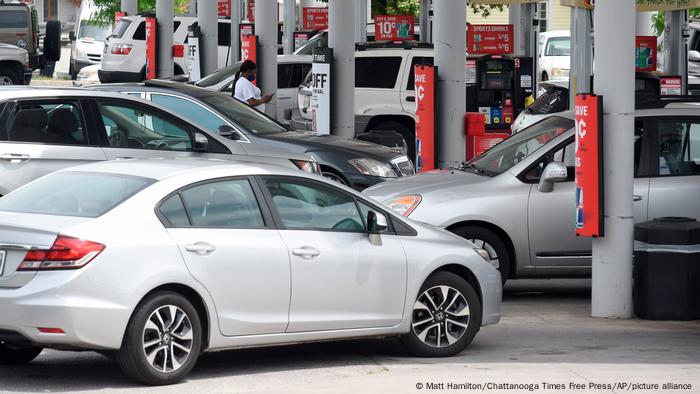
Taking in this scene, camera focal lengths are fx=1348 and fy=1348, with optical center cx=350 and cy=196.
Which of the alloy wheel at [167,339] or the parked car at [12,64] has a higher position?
the parked car at [12,64]

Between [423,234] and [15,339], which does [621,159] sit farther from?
[15,339]

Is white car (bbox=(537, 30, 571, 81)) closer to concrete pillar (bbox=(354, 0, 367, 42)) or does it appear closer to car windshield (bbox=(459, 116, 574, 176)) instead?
concrete pillar (bbox=(354, 0, 367, 42))

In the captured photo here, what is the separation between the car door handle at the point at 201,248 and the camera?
8.30 m

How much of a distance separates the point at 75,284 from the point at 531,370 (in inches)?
124

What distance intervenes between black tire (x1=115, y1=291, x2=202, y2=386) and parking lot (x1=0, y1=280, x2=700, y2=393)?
9cm

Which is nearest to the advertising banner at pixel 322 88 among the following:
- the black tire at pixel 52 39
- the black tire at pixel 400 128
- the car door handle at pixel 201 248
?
the black tire at pixel 400 128

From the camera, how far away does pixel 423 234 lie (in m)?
9.55

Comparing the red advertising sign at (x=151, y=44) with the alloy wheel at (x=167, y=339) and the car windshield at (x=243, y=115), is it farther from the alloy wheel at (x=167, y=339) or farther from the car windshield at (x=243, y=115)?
the alloy wheel at (x=167, y=339)

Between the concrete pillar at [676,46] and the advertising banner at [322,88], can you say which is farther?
the concrete pillar at [676,46]

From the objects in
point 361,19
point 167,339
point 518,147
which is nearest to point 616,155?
point 518,147

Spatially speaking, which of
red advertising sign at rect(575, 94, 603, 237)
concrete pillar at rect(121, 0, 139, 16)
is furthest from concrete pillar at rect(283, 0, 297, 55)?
red advertising sign at rect(575, 94, 603, 237)

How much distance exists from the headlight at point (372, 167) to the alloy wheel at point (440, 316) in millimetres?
5559

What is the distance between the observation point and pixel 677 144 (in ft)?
40.5

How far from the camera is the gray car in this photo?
11953 mm
